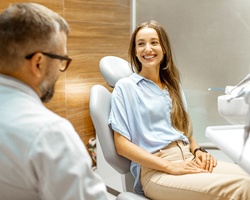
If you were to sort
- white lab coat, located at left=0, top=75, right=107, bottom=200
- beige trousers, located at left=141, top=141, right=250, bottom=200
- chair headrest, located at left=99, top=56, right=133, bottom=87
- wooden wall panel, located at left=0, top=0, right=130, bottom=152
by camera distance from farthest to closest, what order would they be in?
wooden wall panel, located at left=0, top=0, right=130, bottom=152
chair headrest, located at left=99, top=56, right=133, bottom=87
beige trousers, located at left=141, top=141, right=250, bottom=200
white lab coat, located at left=0, top=75, right=107, bottom=200

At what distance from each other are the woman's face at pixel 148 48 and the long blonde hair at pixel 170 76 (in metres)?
0.03

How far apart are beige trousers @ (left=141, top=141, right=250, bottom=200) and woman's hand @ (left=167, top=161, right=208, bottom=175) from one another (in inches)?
1.0

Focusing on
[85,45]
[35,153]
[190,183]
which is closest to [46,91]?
[35,153]

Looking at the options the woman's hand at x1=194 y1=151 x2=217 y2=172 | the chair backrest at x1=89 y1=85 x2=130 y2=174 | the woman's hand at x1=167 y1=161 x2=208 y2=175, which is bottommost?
the woman's hand at x1=194 y1=151 x2=217 y2=172

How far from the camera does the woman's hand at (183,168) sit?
1475 millimetres

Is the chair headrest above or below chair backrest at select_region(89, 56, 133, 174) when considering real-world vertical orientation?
above

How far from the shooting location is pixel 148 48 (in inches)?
67.7

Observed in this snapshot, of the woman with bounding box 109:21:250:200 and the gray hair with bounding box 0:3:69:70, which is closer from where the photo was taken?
the gray hair with bounding box 0:3:69:70

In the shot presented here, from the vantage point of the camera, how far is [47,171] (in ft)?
2.69

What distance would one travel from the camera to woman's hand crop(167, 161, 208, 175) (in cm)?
147

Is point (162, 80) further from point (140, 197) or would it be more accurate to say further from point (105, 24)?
point (105, 24)

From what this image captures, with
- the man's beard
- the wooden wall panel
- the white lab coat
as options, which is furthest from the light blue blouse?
the wooden wall panel

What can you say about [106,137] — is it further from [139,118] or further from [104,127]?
[139,118]

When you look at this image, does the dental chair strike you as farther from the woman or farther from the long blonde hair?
the long blonde hair
